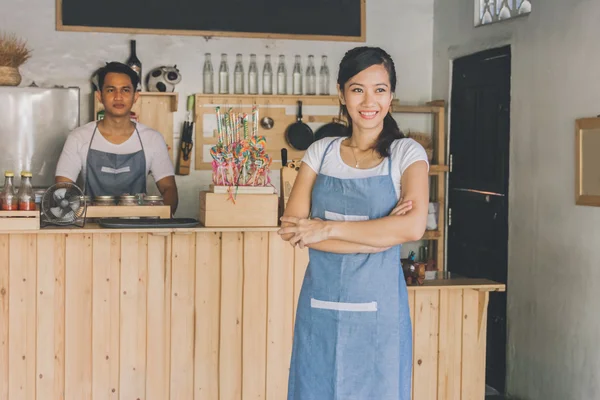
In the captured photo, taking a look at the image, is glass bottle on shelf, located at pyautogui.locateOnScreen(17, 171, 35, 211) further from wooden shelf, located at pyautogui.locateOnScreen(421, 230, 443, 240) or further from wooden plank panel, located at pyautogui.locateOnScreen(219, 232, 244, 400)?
wooden shelf, located at pyautogui.locateOnScreen(421, 230, 443, 240)

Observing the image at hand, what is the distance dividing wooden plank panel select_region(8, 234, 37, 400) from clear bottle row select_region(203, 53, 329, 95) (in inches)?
117

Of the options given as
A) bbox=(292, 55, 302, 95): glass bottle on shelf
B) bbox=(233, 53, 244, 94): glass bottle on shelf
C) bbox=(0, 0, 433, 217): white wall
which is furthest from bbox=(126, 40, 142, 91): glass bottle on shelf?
bbox=(292, 55, 302, 95): glass bottle on shelf

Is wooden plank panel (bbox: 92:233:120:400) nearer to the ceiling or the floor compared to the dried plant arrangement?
nearer to the floor

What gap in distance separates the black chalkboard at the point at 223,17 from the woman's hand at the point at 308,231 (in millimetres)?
4047

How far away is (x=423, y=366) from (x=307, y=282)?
1500mm

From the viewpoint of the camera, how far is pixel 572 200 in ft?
15.0

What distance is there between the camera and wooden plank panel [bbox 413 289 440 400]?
3.88m

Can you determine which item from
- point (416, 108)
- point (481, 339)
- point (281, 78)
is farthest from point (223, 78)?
point (481, 339)

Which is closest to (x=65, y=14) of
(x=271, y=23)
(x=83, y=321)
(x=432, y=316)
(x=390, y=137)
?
(x=271, y=23)

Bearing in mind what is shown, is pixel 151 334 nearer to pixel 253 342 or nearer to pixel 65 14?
pixel 253 342

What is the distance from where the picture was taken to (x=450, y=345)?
3918mm

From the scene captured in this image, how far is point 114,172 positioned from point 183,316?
1.58 m

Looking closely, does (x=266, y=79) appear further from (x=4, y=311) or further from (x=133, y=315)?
A: (x=4, y=311)

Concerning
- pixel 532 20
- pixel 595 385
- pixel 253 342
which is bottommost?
pixel 595 385
